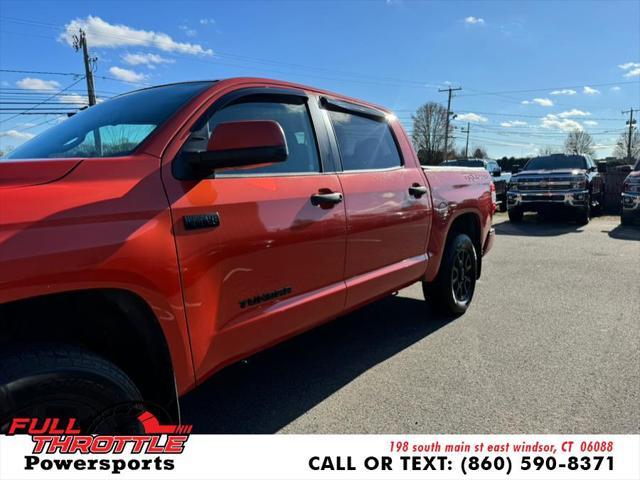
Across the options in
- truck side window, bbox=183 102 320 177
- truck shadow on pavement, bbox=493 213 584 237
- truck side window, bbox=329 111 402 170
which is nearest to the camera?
truck side window, bbox=183 102 320 177

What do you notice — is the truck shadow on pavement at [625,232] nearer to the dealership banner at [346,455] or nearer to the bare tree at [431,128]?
the dealership banner at [346,455]

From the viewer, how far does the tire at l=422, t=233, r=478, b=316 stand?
4.30 meters

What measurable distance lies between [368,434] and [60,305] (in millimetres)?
1720

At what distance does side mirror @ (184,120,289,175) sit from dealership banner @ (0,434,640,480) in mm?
1152

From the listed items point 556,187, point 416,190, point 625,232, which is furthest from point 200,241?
point 556,187

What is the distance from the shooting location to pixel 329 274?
9.23ft

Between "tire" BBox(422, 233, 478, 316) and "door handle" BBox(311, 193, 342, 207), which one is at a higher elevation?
"door handle" BBox(311, 193, 342, 207)

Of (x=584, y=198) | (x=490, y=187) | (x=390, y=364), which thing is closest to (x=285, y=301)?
(x=390, y=364)

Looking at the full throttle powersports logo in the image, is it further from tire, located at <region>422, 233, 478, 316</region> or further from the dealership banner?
tire, located at <region>422, 233, 478, 316</region>

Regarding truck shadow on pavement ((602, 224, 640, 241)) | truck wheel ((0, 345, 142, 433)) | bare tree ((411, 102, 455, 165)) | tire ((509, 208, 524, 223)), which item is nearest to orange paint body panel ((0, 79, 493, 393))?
truck wheel ((0, 345, 142, 433))

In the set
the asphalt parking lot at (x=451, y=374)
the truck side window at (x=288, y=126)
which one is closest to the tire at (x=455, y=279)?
the asphalt parking lot at (x=451, y=374)

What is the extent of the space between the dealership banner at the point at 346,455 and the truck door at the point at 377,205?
38.3 inches

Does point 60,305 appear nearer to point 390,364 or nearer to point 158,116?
point 158,116

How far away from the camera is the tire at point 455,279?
4.30 meters
